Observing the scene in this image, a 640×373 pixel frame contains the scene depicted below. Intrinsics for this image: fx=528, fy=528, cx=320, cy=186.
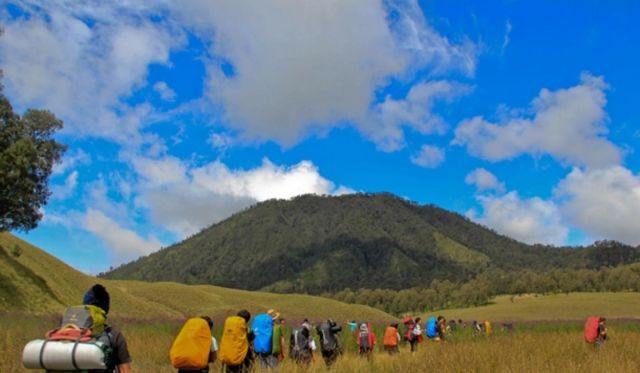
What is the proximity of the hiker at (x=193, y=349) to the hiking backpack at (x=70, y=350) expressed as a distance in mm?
2024

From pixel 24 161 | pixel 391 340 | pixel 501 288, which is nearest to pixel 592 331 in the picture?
pixel 391 340

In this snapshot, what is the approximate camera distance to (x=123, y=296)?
52.0m

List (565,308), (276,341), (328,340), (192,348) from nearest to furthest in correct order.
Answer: (192,348) < (276,341) < (328,340) < (565,308)

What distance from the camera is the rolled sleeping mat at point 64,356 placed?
13.8 ft

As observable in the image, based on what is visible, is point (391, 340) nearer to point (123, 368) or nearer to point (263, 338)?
point (263, 338)

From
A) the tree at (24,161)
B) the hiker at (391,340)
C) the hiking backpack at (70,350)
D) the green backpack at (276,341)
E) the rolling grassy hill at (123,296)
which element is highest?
the tree at (24,161)

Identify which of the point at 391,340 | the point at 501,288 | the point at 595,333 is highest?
the point at 501,288

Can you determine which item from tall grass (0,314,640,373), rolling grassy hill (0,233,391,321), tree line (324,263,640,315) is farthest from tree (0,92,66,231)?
tree line (324,263,640,315)

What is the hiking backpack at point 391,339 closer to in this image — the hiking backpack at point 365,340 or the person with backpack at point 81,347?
the hiking backpack at point 365,340

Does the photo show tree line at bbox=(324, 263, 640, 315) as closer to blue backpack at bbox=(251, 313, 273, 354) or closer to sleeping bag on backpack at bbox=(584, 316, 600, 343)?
sleeping bag on backpack at bbox=(584, 316, 600, 343)

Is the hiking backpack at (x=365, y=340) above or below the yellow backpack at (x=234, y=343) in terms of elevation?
below

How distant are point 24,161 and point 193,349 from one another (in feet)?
97.2

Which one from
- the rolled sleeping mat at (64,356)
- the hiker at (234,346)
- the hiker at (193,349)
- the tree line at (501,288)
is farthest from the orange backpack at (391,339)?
the tree line at (501,288)

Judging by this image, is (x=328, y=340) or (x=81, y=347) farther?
(x=328, y=340)
